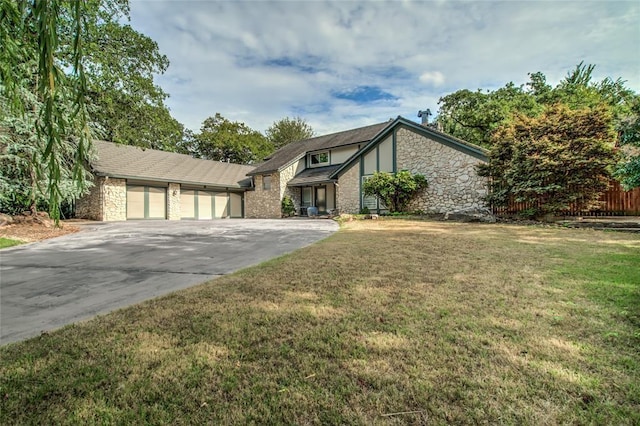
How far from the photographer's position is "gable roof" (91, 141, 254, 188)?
1739cm

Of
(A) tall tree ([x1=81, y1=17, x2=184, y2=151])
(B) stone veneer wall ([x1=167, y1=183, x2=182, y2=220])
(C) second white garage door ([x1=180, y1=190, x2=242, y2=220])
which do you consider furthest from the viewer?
(C) second white garage door ([x1=180, y1=190, x2=242, y2=220])

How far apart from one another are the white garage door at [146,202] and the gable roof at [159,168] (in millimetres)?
1001

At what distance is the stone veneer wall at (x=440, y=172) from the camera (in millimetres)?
14023

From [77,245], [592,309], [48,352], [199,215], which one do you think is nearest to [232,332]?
[48,352]

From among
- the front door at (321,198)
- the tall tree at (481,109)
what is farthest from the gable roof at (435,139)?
the tall tree at (481,109)

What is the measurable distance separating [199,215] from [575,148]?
2181 cm

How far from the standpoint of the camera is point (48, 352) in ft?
7.15

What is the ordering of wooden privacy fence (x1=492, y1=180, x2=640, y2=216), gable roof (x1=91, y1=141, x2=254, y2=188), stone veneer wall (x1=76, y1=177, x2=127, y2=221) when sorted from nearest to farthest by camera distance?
wooden privacy fence (x1=492, y1=180, x2=640, y2=216) → stone veneer wall (x1=76, y1=177, x2=127, y2=221) → gable roof (x1=91, y1=141, x2=254, y2=188)

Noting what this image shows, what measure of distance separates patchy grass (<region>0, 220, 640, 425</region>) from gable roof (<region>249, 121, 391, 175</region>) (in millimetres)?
18223

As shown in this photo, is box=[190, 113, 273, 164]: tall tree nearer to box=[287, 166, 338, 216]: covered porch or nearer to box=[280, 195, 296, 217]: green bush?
box=[287, 166, 338, 216]: covered porch

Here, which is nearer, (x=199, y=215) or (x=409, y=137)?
(x=409, y=137)

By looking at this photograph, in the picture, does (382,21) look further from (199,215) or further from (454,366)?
(199,215)

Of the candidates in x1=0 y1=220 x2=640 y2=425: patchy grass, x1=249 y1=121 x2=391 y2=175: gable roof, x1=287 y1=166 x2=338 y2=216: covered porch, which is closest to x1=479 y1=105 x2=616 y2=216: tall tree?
x1=0 y1=220 x2=640 y2=425: patchy grass

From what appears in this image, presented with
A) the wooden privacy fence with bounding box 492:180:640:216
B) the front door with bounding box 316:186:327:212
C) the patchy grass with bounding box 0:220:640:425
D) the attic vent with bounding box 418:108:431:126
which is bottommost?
the patchy grass with bounding box 0:220:640:425
